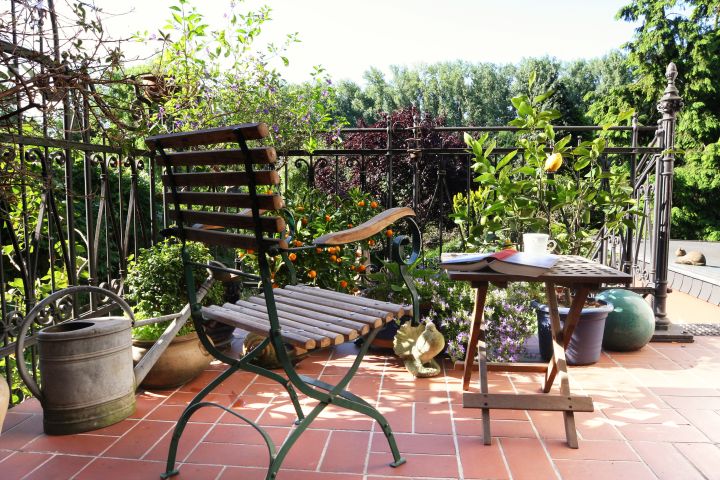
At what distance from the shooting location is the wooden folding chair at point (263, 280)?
148 cm

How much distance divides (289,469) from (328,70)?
301 cm

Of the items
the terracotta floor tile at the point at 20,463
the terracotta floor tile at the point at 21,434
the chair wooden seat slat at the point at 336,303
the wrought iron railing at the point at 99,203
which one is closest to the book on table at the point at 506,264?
the chair wooden seat slat at the point at 336,303

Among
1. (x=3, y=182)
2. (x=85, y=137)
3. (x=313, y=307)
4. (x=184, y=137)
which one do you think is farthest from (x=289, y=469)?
(x=85, y=137)

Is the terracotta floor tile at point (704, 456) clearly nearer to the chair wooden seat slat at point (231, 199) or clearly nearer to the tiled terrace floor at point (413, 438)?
the tiled terrace floor at point (413, 438)

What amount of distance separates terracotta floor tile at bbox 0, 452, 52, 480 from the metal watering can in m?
0.17

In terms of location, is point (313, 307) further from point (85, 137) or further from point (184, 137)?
point (85, 137)

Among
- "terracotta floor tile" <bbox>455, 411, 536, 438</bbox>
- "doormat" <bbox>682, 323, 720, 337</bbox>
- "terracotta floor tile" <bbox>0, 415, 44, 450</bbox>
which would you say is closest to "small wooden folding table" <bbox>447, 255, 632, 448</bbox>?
"terracotta floor tile" <bbox>455, 411, 536, 438</bbox>

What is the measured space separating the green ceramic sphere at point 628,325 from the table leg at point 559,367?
989mm

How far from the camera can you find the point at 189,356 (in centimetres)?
266

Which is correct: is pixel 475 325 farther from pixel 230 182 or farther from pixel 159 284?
pixel 159 284

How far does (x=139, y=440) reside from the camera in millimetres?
2104

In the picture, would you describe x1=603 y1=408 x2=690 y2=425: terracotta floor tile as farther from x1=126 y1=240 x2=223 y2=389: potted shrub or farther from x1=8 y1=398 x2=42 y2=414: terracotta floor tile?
x1=8 y1=398 x2=42 y2=414: terracotta floor tile

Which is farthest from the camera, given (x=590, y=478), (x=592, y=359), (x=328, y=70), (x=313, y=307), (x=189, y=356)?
(x=328, y=70)

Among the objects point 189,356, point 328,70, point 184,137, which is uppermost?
point 328,70
